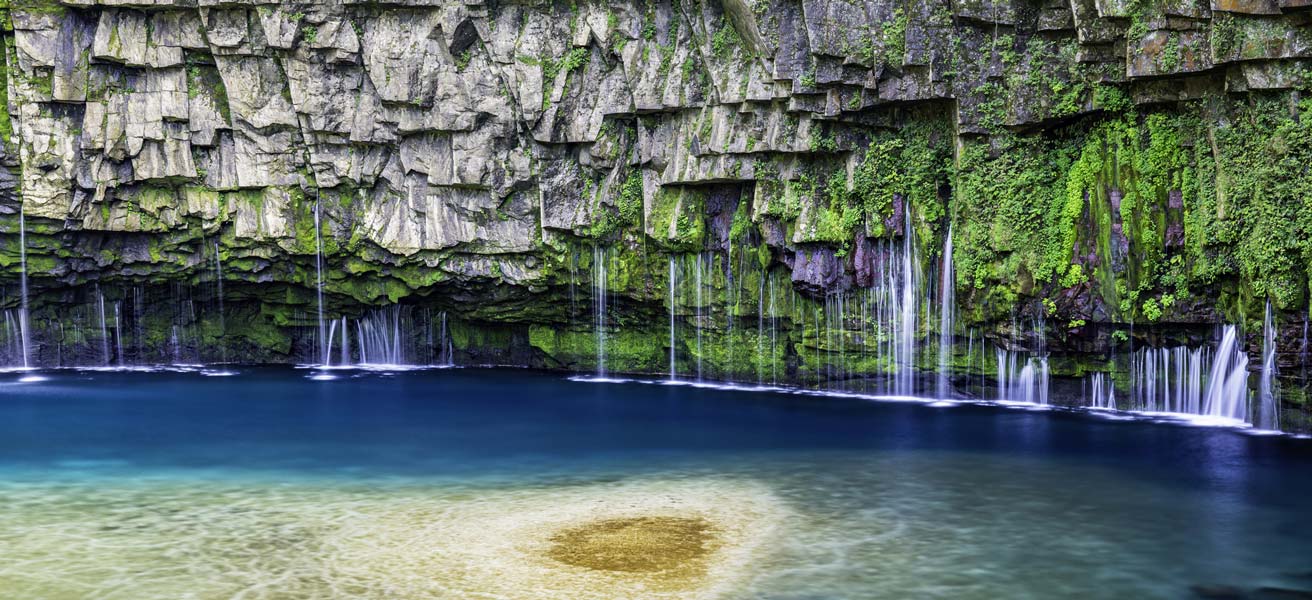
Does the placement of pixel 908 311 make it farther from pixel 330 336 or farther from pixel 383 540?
pixel 330 336

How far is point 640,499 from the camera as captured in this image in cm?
1809

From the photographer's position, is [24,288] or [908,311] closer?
[908,311]

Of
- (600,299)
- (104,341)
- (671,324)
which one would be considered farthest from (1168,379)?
(104,341)

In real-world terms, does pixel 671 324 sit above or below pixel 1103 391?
above

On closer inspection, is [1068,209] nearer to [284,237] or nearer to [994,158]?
[994,158]

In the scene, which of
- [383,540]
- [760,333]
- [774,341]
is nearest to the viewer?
[383,540]

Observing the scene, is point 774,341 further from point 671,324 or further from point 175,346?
point 175,346

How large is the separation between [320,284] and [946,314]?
20496 mm

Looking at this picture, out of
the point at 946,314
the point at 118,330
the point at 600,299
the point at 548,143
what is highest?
the point at 548,143

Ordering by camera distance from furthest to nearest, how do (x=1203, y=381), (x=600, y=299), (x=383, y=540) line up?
(x=600, y=299)
(x=1203, y=381)
(x=383, y=540)

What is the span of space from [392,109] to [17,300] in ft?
49.4

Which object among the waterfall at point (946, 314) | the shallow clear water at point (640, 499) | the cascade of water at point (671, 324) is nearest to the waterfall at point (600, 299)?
the cascade of water at point (671, 324)

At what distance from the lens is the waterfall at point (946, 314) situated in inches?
1115

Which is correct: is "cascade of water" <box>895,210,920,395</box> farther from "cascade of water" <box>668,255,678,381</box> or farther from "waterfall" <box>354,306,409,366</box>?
"waterfall" <box>354,306,409,366</box>
